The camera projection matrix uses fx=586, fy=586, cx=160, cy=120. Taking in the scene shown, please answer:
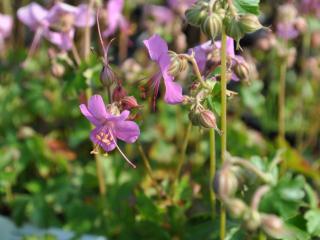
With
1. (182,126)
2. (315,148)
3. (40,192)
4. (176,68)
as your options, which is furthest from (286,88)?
(176,68)

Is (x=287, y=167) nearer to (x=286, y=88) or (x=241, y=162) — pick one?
(x=286, y=88)

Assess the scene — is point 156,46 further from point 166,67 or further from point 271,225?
point 271,225

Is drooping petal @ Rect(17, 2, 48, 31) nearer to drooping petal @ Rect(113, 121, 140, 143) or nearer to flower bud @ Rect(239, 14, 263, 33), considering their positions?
drooping petal @ Rect(113, 121, 140, 143)

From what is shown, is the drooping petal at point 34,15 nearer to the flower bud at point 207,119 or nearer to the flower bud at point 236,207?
the flower bud at point 207,119

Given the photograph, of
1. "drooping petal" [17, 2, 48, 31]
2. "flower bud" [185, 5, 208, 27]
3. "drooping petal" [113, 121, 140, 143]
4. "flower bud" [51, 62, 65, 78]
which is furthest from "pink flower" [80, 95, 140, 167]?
"drooping petal" [17, 2, 48, 31]

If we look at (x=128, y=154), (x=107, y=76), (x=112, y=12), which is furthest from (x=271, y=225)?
(x=128, y=154)
